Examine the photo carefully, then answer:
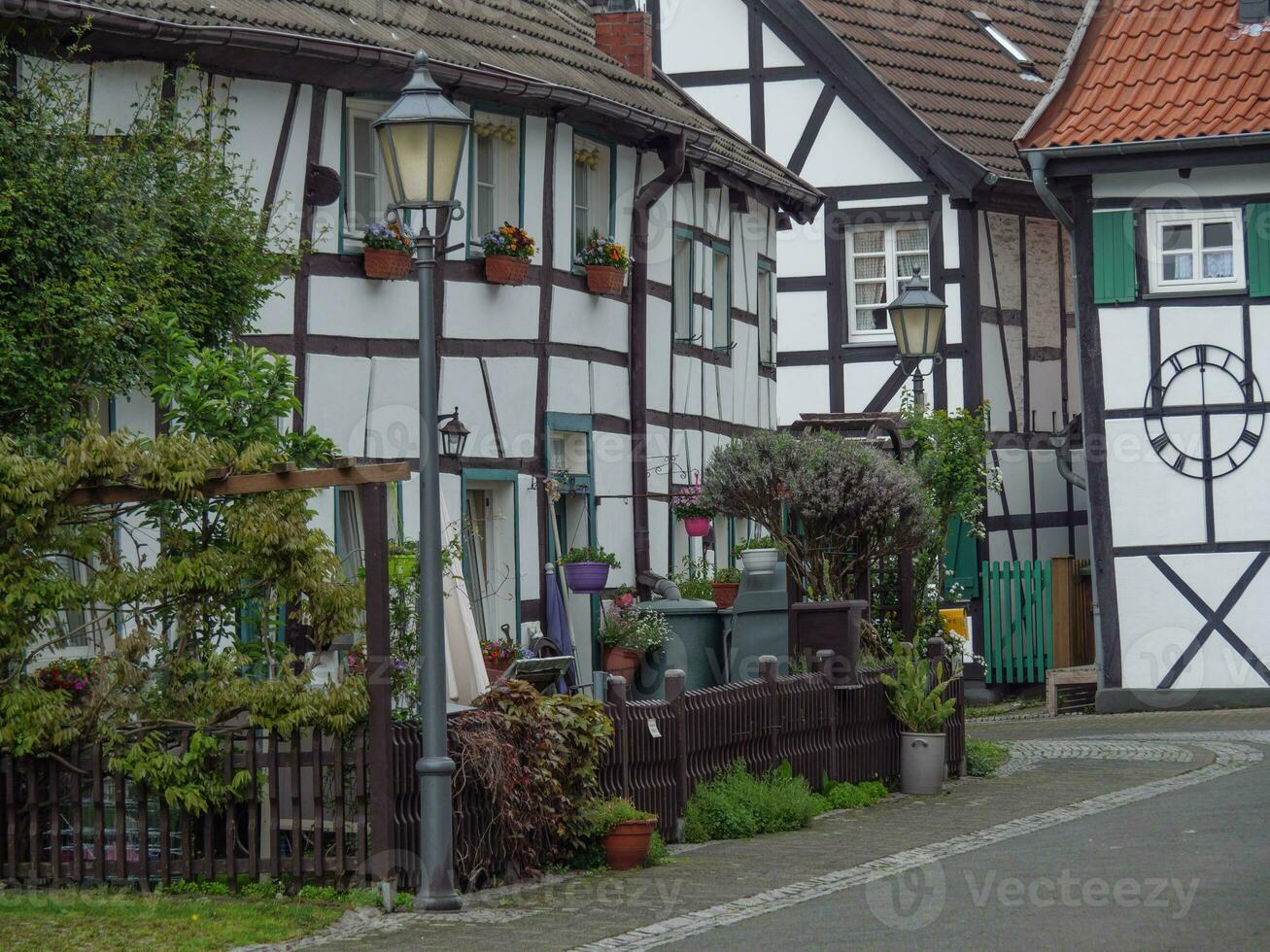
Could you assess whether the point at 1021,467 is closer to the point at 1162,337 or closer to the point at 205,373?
the point at 1162,337

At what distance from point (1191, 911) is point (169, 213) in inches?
304

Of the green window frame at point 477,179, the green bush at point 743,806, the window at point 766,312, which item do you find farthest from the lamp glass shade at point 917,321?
the window at point 766,312

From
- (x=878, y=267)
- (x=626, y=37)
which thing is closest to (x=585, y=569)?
(x=626, y=37)

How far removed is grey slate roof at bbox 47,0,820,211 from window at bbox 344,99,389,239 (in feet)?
1.99

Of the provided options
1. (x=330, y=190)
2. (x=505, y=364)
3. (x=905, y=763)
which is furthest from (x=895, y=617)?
(x=330, y=190)

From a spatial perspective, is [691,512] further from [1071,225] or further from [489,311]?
[1071,225]

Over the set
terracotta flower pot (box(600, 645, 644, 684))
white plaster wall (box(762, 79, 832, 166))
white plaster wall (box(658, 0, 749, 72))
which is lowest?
terracotta flower pot (box(600, 645, 644, 684))

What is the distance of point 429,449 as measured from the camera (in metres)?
9.95

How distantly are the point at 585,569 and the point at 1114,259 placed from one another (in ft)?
23.4

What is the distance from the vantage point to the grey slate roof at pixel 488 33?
46.9 feet

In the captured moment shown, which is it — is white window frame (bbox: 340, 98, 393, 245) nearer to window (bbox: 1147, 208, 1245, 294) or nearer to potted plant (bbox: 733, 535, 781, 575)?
potted plant (bbox: 733, 535, 781, 575)

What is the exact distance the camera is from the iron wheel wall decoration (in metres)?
20.4

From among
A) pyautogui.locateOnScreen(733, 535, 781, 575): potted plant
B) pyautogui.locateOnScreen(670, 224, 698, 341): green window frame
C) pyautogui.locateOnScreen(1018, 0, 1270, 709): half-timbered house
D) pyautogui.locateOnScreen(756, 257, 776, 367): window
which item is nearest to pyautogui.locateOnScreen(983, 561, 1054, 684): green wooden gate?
pyautogui.locateOnScreen(756, 257, 776, 367): window

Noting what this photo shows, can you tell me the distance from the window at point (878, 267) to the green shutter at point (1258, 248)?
622cm
